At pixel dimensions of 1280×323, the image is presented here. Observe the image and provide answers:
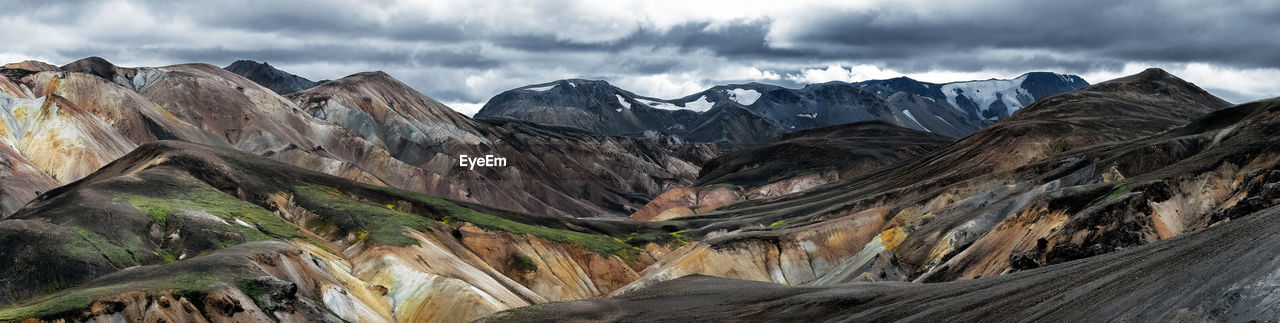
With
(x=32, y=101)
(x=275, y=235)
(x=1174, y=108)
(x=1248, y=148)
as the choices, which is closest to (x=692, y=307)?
(x=275, y=235)

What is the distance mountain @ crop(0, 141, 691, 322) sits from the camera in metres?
57.2

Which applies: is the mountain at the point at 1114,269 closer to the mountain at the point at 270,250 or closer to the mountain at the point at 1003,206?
the mountain at the point at 1003,206

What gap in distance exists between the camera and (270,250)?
6988 cm

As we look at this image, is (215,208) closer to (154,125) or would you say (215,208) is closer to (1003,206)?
(1003,206)

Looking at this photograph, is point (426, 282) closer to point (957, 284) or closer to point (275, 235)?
point (275, 235)

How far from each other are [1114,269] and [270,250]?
A: 51.0 metres

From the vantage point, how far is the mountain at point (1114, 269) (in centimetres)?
2841

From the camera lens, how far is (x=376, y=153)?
635 ft

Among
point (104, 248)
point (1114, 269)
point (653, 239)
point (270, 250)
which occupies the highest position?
point (1114, 269)

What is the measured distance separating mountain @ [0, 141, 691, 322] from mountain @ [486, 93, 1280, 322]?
1493 centimetres

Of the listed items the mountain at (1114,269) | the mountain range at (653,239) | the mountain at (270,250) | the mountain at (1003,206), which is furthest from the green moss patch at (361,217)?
the mountain at (1114,269)

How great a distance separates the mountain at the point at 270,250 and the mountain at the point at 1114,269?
14.9 metres

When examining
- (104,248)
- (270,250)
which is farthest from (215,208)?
(104,248)

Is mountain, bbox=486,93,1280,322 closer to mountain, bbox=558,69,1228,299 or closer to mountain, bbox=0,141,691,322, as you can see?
mountain, bbox=558,69,1228,299
